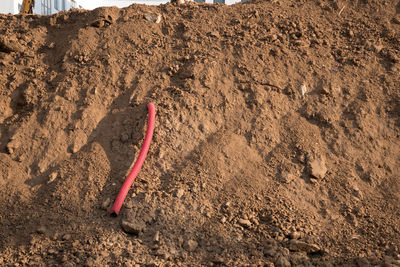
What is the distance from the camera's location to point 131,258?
3.53 metres

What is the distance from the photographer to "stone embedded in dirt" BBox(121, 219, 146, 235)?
12.3 feet

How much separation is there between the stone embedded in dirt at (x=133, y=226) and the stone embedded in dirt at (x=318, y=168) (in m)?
1.95

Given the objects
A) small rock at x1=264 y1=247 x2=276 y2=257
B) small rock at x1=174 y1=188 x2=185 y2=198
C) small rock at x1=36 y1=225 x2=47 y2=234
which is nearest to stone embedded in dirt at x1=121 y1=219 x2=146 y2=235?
small rock at x1=174 y1=188 x2=185 y2=198

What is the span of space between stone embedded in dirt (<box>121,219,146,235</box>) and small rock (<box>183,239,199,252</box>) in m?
0.46

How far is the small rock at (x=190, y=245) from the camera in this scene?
12.0ft

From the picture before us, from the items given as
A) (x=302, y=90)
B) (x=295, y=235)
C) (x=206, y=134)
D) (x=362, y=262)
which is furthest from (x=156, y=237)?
(x=302, y=90)

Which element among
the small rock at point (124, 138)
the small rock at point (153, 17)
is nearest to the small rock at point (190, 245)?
the small rock at point (124, 138)

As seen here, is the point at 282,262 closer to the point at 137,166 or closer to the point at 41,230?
the point at 137,166

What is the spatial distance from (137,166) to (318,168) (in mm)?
2008

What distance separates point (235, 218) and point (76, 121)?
89.0 inches

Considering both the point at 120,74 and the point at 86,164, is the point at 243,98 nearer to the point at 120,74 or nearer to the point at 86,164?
the point at 120,74

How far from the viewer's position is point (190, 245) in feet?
12.0

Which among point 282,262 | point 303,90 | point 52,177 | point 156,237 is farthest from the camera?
point 303,90

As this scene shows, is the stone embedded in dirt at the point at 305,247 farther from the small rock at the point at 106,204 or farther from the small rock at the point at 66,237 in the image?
the small rock at the point at 66,237
